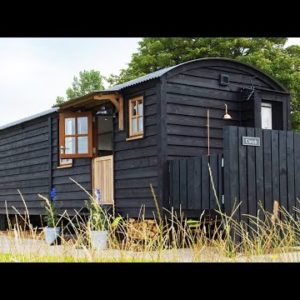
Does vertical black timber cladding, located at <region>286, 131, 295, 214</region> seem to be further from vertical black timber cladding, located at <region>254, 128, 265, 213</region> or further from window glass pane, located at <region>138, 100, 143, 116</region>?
window glass pane, located at <region>138, 100, 143, 116</region>

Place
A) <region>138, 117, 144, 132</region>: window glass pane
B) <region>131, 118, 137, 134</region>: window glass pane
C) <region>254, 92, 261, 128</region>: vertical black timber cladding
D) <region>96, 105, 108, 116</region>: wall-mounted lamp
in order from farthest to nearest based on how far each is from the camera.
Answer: <region>96, 105, 108, 116</region>: wall-mounted lamp, <region>254, 92, 261, 128</region>: vertical black timber cladding, <region>131, 118, 137, 134</region>: window glass pane, <region>138, 117, 144, 132</region>: window glass pane

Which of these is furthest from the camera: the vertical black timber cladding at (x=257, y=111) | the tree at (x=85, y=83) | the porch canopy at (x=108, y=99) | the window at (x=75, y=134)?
the tree at (x=85, y=83)

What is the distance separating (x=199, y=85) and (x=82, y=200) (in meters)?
4.09

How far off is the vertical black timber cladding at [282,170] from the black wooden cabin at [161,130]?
0.91 ft

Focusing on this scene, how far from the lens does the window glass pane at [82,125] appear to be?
42.0 feet

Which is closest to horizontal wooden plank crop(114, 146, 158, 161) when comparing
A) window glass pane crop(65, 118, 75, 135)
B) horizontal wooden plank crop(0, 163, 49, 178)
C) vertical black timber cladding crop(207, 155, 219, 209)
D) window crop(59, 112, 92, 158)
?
window crop(59, 112, 92, 158)

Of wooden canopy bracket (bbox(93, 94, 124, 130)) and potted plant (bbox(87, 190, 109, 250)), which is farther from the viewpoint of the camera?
wooden canopy bracket (bbox(93, 94, 124, 130))

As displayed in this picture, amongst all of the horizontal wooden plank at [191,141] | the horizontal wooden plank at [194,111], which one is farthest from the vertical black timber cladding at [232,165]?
the horizontal wooden plank at [194,111]

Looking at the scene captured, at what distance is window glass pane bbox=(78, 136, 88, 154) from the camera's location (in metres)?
12.8

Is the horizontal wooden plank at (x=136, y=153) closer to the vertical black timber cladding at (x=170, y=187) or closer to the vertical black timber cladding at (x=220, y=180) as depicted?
the vertical black timber cladding at (x=170, y=187)

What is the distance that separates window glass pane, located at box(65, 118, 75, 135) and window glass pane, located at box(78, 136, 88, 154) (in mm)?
288

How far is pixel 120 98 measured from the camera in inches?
458
